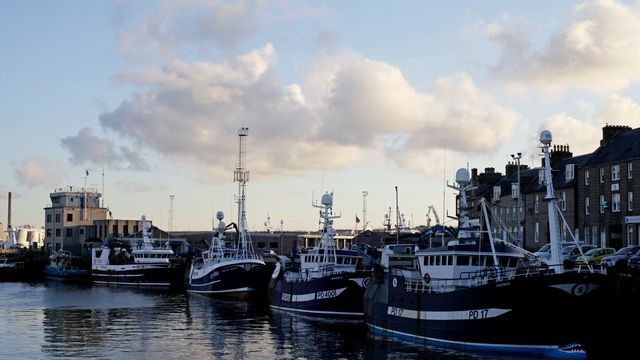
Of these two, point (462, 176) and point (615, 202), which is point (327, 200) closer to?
point (462, 176)

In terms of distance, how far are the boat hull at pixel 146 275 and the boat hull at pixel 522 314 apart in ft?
216

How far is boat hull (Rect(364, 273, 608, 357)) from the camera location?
34.7m

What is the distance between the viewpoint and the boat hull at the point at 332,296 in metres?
55.0

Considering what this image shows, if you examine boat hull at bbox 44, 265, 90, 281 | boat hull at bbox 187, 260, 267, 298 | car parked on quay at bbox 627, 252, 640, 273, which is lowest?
boat hull at bbox 44, 265, 90, 281

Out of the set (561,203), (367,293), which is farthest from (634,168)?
(367,293)

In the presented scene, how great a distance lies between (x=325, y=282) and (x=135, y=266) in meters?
54.0

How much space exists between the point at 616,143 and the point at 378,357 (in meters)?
48.1

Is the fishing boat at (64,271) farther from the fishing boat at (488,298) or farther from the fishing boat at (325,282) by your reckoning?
the fishing boat at (488,298)

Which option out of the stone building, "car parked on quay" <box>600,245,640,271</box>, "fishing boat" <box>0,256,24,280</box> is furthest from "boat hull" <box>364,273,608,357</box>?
"fishing boat" <box>0,256,24,280</box>

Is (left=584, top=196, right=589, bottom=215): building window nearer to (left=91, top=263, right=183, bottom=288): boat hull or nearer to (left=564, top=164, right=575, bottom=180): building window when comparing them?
(left=564, top=164, right=575, bottom=180): building window

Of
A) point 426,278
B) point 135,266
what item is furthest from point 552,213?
point 135,266

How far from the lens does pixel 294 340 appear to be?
46.4m

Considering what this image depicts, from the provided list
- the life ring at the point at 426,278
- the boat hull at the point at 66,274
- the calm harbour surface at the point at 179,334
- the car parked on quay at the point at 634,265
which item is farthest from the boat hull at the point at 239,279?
A: the boat hull at the point at 66,274

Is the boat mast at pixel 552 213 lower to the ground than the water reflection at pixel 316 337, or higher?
higher
